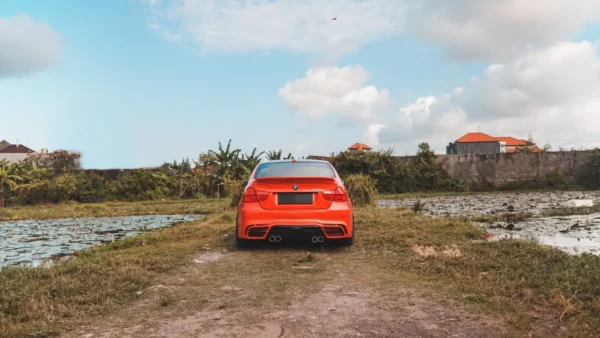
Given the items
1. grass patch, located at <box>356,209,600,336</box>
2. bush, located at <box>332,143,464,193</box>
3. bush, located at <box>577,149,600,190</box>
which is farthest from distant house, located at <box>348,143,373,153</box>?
grass patch, located at <box>356,209,600,336</box>

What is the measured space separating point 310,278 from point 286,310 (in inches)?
53.8

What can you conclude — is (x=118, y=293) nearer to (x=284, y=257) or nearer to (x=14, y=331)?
(x=14, y=331)

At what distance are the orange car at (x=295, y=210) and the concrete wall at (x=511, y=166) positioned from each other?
79.7ft

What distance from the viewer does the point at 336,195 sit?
7375 mm

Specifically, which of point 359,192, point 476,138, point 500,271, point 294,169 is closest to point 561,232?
point 500,271

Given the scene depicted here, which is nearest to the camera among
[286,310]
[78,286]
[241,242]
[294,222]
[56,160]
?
[286,310]

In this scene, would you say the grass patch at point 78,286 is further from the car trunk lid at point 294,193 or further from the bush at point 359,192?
the bush at point 359,192

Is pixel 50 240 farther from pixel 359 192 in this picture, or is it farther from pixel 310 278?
pixel 359 192

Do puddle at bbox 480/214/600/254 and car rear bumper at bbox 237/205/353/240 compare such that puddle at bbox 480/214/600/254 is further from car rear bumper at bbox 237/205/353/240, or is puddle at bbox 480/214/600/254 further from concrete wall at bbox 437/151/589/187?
concrete wall at bbox 437/151/589/187

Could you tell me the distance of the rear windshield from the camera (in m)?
7.85

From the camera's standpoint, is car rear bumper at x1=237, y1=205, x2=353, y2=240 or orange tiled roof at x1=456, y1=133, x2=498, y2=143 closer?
car rear bumper at x1=237, y1=205, x2=353, y2=240

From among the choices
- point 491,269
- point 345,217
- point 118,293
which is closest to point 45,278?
point 118,293

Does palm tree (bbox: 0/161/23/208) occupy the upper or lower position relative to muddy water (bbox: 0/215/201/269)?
upper

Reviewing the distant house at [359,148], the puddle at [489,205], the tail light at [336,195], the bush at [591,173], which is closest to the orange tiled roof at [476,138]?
the distant house at [359,148]
